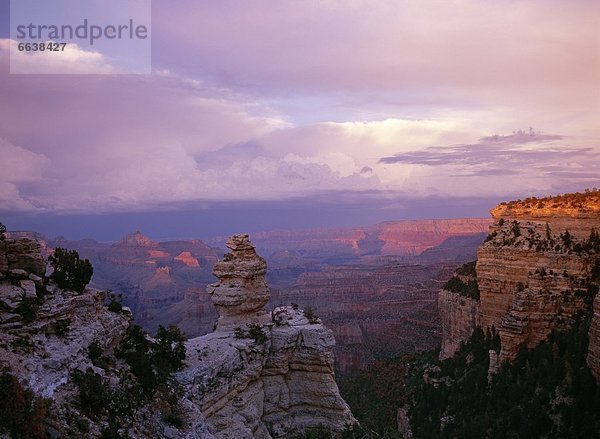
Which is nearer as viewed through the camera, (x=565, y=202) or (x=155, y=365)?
(x=155, y=365)

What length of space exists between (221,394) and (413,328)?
2185 inches

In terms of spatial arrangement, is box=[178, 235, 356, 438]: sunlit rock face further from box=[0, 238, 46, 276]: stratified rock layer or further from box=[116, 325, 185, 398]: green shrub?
box=[0, 238, 46, 276]: stratified rock layer

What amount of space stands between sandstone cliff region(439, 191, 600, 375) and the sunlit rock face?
584 inches

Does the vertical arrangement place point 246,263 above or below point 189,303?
above

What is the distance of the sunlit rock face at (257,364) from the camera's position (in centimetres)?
1966

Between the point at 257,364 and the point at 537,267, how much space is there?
21.3 m

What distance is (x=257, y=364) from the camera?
21875mm

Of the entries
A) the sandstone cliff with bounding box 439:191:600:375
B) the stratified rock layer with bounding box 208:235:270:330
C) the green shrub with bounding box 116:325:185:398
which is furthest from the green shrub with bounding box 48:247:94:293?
the sandstone cliff with bounding box 439:191:600:375

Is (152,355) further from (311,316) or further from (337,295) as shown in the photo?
(337,295)

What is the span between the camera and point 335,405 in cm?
2289

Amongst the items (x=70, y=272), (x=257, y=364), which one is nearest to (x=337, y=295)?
(x=257, y=364)

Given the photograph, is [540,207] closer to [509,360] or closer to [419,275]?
[509,360]

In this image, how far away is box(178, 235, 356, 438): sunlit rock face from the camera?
1966 centimetres

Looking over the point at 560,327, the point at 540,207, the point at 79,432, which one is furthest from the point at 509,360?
the point at 79,432
